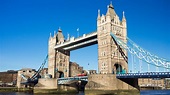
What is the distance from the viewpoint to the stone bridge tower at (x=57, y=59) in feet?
222

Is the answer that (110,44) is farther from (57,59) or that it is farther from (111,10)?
(57,59)

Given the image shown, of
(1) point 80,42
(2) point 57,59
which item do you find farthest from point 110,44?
(2) point 57,59

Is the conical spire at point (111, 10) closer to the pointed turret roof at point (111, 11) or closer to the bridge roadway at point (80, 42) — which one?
the pointed turret roof at point (111, 11)

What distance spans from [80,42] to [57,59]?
1176cm

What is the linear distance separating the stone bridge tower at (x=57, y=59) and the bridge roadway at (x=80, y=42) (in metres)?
2.21

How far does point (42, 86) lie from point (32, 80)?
16983 millimetres

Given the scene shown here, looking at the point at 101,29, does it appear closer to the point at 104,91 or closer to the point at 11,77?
the point at 104,91

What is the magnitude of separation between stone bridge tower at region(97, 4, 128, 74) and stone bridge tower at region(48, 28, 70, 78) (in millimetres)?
20266

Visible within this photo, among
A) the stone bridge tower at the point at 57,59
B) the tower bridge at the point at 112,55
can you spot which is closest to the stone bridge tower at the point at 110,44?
the tower bridge at the point at 112,55

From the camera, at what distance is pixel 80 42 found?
60.1 meters

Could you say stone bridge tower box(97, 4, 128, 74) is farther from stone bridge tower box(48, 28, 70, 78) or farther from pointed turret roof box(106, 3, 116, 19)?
stone bridge tower box(48, 28, 70, 78)

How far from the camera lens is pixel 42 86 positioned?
198 ft

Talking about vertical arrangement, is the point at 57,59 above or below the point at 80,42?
below

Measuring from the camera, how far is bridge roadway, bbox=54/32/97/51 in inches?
2165
